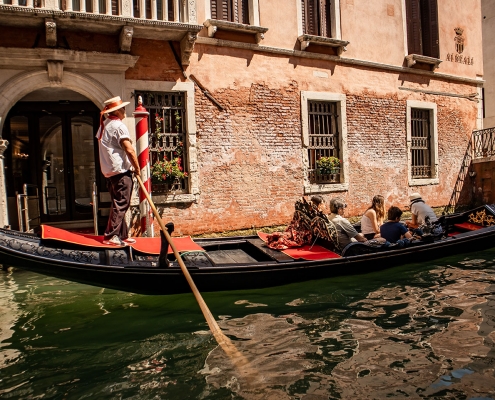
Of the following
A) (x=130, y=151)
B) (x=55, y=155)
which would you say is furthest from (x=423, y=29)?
(x=130, y=151)

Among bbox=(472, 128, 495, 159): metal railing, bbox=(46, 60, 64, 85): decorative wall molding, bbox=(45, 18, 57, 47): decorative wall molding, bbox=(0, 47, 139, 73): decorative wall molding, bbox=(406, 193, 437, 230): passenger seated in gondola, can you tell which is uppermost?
bbox=(45, 18, 57, 47): decorative wall molding

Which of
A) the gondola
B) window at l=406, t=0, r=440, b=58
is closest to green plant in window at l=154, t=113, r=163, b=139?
the gondola

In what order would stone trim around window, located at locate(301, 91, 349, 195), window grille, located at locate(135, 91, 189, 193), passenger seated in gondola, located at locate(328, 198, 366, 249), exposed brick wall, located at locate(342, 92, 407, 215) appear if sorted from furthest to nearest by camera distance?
exposed brick wall, located at locate(342, 92, 407, 215)
stone trim around window, located at locate(301, 91, 349, 195)
window grille, located at locate(135, 91, 189, 193)
passenger seated in gondola, located at locate(328, 198, 366, 249)

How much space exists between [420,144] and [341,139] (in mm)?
2771

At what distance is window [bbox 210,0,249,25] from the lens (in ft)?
28.5

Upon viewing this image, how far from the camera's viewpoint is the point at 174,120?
8289 mm

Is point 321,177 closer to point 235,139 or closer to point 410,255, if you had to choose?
point 235,139

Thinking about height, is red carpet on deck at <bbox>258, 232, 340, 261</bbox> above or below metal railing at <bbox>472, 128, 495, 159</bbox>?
below

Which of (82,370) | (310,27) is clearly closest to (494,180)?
(310,27)

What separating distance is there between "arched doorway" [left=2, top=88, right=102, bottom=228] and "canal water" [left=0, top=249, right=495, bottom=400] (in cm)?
319

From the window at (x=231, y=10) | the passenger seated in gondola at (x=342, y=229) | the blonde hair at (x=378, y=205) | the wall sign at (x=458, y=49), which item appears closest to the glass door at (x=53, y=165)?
the window at (x=231, y=10)

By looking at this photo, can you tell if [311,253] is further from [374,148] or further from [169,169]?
[374,148]

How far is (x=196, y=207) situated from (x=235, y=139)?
143 centimetres

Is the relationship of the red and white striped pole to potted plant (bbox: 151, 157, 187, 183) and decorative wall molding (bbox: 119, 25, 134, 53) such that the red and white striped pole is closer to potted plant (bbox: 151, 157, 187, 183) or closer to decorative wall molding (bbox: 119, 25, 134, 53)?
potted plant (bbox: 151, 157, 187, 183)
